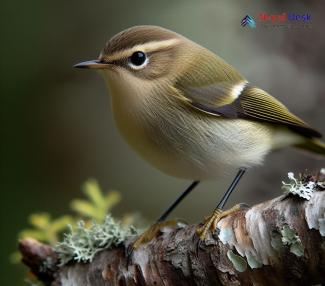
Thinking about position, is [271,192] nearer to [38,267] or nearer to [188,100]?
[188,100]

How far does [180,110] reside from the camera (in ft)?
8.52

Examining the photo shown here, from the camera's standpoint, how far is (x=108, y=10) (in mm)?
4684

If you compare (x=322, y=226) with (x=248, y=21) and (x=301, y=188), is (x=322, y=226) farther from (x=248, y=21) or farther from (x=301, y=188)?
(x=248, y=21)

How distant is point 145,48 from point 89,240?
1.01 m

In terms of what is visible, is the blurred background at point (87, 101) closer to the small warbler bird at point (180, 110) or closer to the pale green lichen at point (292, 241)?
the small warbler bird at point (180, 110)

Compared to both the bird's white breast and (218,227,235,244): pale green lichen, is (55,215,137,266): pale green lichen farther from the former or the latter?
(218,227,235,244): pale green lichen

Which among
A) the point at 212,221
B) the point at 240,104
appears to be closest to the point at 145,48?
the point at 240,104

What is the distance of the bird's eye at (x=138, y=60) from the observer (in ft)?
8.64

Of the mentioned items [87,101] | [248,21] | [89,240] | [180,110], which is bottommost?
[89,240]

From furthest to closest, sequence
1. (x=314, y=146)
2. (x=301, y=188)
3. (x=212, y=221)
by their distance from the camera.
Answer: (x=314, y=146) < (x=212, y=221) < (x=301, y=188)

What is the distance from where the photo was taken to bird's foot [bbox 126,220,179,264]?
2578mm

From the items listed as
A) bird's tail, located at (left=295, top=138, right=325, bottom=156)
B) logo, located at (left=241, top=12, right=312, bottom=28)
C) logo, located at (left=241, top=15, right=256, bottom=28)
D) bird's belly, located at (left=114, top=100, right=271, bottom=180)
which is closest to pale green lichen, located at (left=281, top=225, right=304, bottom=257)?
bird's belly, located at (left=114, top=100, right=271, bottom=180)

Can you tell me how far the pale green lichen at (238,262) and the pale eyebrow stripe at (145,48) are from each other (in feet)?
3.54

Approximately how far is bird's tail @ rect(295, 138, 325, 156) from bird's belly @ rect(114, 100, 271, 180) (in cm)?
54
